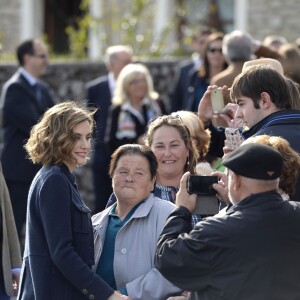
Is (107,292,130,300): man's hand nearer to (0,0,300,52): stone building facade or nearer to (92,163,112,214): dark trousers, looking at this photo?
(92,163,112,214): dark trousers

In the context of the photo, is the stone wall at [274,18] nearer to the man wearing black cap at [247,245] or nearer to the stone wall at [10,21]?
the stone wall at [10,21]

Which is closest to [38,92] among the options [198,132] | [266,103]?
[198,132]

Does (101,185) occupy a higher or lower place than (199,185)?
lower

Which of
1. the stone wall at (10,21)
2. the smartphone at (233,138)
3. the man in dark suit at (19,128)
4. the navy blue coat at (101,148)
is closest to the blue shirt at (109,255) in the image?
the smartphone at (233,138)

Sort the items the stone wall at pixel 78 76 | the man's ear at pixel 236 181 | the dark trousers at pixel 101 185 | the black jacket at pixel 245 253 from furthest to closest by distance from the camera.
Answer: the stone wall at pixel 78 76, the dark trousers at pixel 101 185, the man's ear at pixel 236 181, the black jacket at pixel 245 253

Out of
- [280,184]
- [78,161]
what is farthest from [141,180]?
[280,184]

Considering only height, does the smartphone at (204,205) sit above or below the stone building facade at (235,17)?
below

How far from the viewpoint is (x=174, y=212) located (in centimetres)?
459

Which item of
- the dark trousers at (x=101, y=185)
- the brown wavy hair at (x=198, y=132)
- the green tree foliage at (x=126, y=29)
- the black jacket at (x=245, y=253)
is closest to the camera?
the black jacket at (x=245, y=253)

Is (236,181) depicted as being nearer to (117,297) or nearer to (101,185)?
(117,297)

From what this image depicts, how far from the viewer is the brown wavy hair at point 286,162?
4637 millimetres

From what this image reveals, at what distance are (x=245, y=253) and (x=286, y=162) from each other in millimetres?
611

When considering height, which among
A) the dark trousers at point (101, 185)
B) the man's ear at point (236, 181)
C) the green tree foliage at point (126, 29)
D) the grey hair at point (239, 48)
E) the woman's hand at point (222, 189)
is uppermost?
the green tree foliage at point (126, 29)

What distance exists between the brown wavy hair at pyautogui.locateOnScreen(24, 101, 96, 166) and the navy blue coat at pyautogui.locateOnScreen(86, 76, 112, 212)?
4.71m
